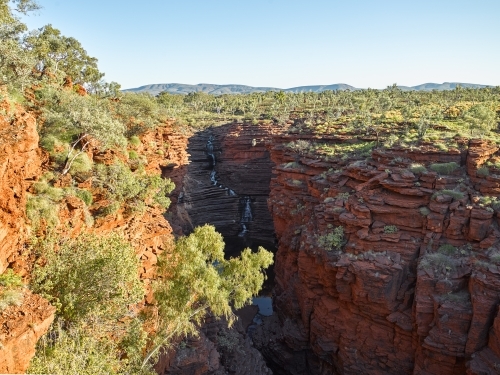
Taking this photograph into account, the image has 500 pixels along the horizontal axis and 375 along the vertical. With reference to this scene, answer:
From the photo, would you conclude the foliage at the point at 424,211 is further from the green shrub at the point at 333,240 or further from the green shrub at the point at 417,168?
the green shrub at the point at 333,240

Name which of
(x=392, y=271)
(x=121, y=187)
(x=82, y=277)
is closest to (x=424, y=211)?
(x=392, y=271)

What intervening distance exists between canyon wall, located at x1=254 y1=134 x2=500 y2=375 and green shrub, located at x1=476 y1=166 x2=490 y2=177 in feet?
0.39

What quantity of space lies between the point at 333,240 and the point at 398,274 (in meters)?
3.81

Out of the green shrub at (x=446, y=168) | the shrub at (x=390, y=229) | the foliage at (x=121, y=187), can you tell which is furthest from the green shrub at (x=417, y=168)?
A: the foliage at (x=121, y=187)

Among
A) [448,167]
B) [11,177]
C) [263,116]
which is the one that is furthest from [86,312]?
[263,116]

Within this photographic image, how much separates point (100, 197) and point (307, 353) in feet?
52.7

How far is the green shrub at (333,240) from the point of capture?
789 inches

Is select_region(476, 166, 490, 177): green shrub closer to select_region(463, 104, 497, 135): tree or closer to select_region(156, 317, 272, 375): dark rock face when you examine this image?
select_region(463, 104, 497, 135): tree

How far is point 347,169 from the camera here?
23.1 meters

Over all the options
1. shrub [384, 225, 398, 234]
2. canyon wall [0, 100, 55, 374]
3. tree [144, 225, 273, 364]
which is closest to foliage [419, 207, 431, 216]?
shrub [384, 225, 398, 234]

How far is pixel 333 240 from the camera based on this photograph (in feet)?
66.0

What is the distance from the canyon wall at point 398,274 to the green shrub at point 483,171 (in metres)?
0.12

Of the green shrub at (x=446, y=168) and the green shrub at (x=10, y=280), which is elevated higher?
the green shrub at (x=10, y=280)

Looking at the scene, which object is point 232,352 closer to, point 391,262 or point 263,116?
point 391,262
